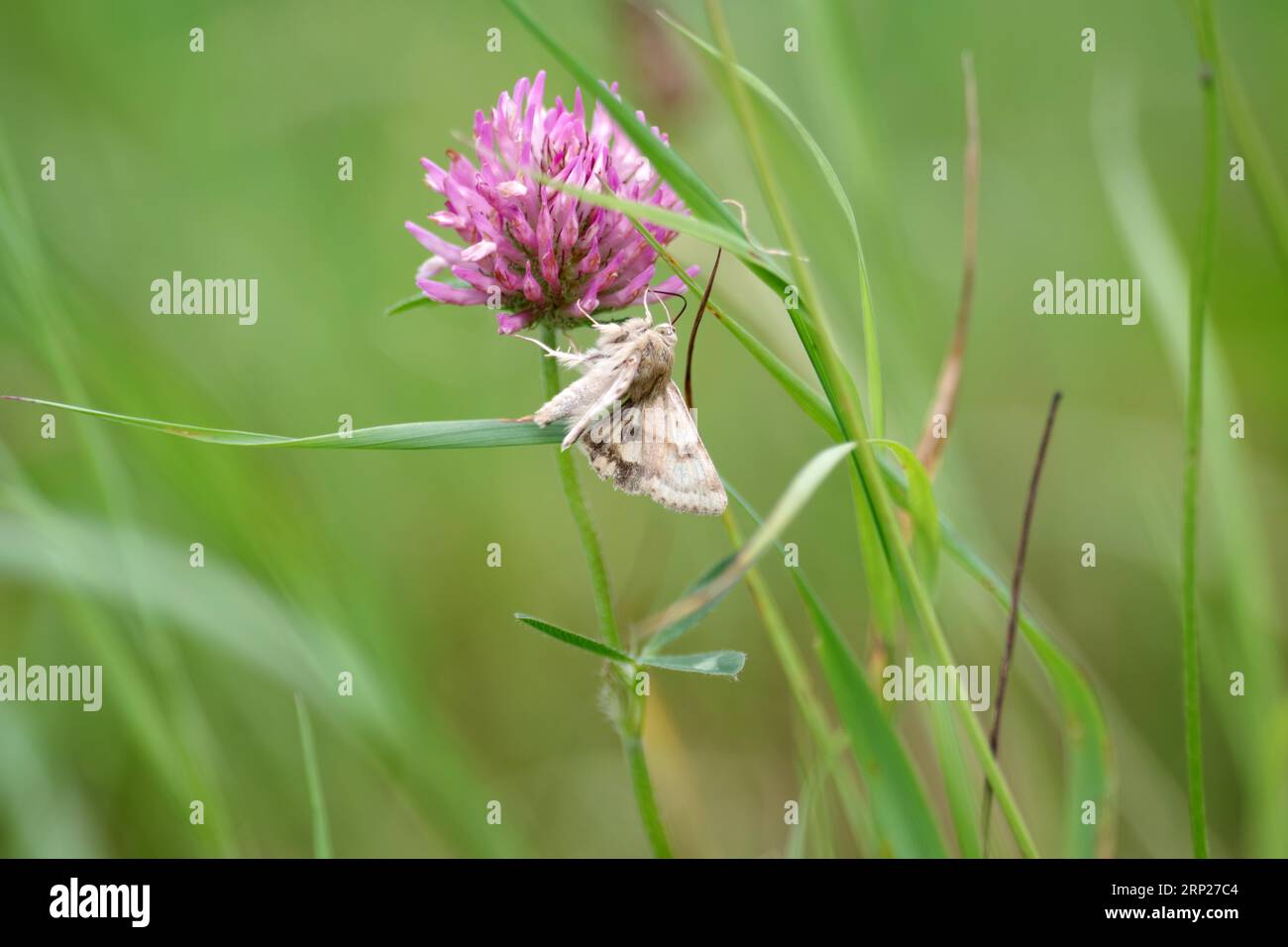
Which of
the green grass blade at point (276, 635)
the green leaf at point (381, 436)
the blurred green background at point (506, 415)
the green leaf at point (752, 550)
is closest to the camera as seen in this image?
the green leaf at point (752, 550)

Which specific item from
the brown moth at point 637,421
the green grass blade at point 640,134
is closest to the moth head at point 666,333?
the brown moth at point 637,421

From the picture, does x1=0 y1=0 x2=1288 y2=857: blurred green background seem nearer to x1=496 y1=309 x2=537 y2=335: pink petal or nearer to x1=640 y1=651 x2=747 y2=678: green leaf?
x1=640 y1=651 x2=747 y2=678: green leaf

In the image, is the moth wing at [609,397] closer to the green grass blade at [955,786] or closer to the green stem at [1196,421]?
the green grass blade at [955,786]

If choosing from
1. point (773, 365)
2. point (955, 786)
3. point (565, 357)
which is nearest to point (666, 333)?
point (565, 357)

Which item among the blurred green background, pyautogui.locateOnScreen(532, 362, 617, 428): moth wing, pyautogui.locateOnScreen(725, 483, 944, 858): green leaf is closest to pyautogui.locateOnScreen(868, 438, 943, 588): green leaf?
pyautogui.locateOnScreen(725, 483, 944, 858): green leaf

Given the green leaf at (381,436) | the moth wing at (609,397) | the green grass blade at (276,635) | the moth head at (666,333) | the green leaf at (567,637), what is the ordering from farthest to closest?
the green grass blade at (276,635) → the moth head at (666,333) → the moth wing at (609,397) → the green leaf at (567,637) → the green leaf at (381,436)

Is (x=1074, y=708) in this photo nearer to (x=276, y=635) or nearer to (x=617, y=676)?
(x=617, y=676)
